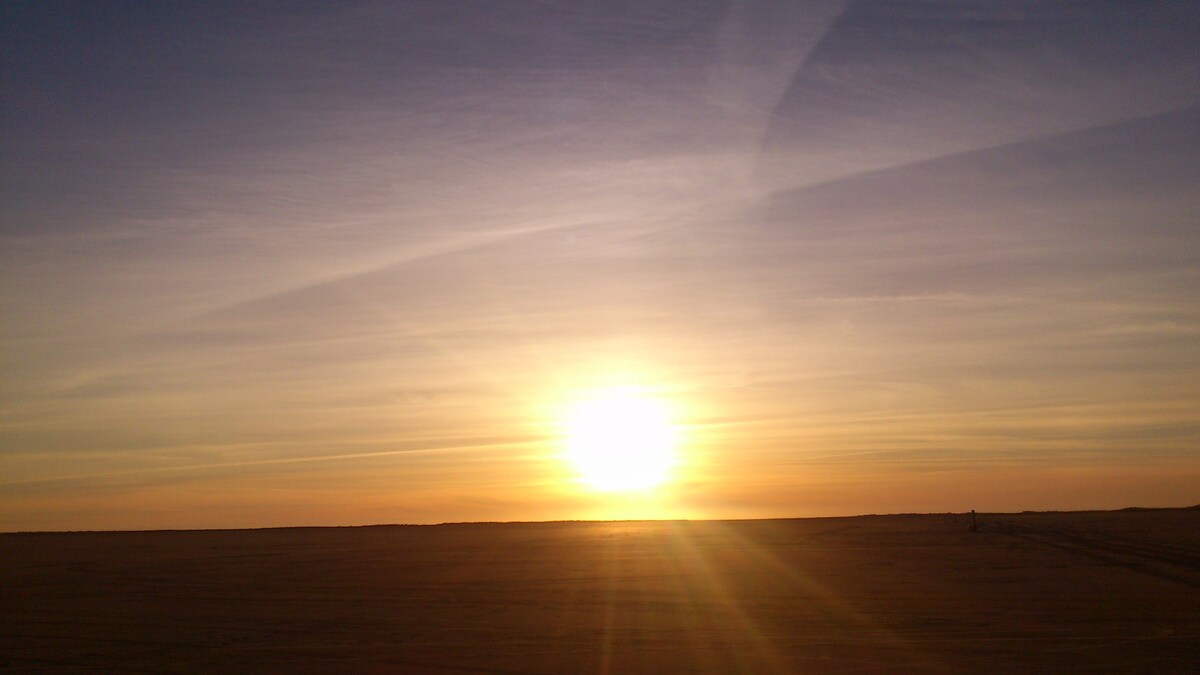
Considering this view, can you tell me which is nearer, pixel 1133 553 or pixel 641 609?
pixel 641 609

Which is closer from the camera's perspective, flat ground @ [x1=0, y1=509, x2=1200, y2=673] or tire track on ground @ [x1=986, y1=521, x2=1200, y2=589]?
flat ground @ [x1=0, y1=509, x2=1200, y2=673]

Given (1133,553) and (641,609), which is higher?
(1133,553)

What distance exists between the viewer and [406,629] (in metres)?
20.3

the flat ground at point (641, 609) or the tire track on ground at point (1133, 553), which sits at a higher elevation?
the tire track on ground at point (1133, 553)

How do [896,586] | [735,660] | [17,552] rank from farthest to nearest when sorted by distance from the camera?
1. [17,552]
2. [896,586]
3. [735,660]

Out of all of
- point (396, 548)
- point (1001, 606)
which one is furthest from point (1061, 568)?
point (396, 548)

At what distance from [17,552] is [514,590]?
36801 mm

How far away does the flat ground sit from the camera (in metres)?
16.7

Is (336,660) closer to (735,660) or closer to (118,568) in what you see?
(735,660)

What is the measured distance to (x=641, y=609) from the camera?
878 inches

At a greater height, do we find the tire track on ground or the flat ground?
the tire track on ground

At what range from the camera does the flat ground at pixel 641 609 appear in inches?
656

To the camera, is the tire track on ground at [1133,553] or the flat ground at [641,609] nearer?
the flat ground at [641,609]

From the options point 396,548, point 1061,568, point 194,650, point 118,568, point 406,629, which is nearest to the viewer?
point 194,650
